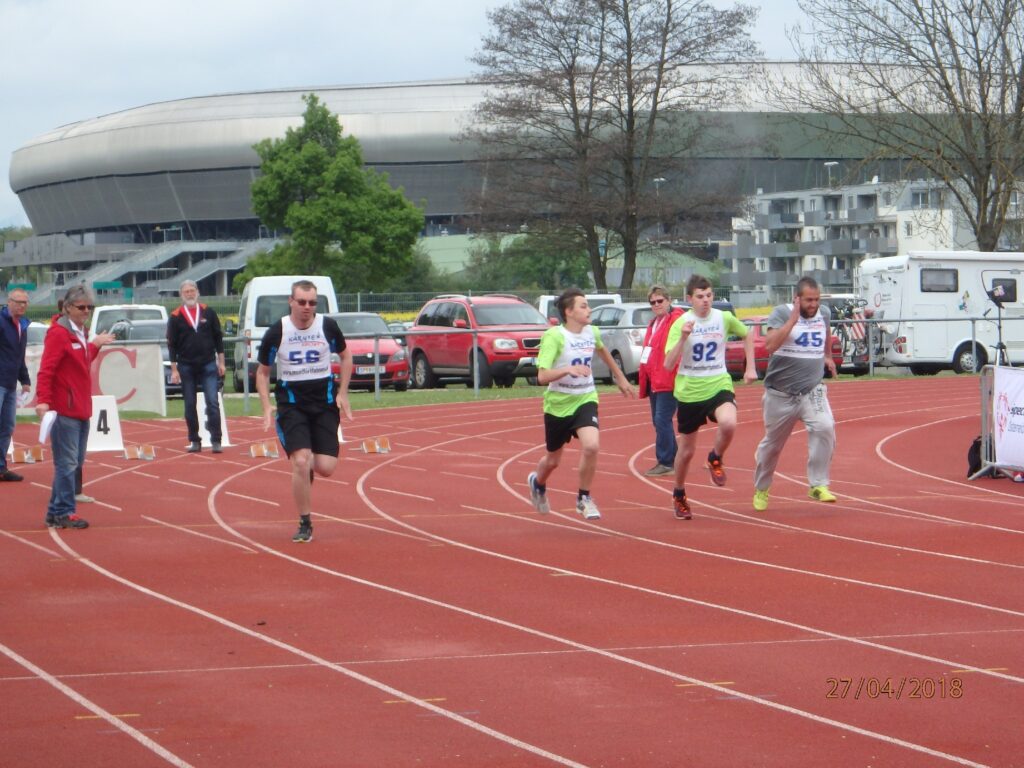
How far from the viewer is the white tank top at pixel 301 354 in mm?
11258

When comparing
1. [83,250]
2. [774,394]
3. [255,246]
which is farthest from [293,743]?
[83,250]

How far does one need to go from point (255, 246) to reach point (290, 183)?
4395 cm

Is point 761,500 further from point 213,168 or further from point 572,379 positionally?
point 213,168

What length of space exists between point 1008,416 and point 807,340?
10.8ft

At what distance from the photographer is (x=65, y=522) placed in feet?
40.5

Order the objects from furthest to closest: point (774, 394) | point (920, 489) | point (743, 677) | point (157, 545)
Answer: point (920, 489)
point (774, 394)
point (157, 545)
point (743, 677)

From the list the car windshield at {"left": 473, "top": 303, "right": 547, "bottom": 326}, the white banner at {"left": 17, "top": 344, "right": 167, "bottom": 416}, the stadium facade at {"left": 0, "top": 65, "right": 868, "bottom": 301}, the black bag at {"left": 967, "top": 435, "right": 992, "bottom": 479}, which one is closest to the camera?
the black bag at {"left": 967, "top": 435, "right": 992, "bottom": 479}

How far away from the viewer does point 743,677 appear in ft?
22.9

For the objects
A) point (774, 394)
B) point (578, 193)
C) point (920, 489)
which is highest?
point (578, 193)

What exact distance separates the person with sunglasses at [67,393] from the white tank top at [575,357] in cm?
350

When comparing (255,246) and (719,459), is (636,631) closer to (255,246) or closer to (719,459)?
(719,459)

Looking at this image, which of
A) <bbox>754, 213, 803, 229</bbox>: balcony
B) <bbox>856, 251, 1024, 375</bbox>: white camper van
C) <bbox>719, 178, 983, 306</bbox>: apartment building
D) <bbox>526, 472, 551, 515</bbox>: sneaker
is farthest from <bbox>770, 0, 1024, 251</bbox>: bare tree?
<bbox>754, 213, 803, 229</bbox>: balcony

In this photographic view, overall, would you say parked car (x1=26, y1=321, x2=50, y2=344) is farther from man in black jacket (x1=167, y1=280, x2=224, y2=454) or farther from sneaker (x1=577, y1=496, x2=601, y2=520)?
sneaker (x1=577, y1=496, x2=601, y2=520)

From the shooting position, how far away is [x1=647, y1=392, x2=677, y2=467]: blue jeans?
15742 millimetres
